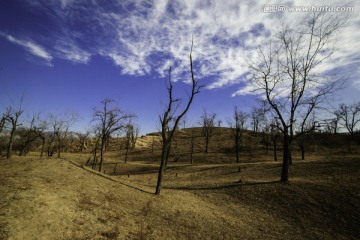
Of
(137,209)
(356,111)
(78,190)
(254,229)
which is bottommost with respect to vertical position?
(254,229)

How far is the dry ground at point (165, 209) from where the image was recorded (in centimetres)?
810

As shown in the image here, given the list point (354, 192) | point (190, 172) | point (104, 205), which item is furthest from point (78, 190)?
point (190, 172)

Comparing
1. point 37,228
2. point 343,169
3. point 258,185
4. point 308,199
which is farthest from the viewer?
point 343,169

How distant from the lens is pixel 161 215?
11.6m

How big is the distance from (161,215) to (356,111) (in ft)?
250

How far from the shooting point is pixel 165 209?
1250 cm

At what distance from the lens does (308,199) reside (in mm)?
14422

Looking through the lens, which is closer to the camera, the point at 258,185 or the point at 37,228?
the point at 37,228

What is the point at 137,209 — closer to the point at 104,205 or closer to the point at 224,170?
the point at 104,205

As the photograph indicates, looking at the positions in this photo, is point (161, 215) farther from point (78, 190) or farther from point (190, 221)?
point (78, 190)

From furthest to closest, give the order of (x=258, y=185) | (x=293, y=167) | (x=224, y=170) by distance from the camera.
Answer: (x=224, y=170)
(x=293, y=167)
(x=258, y=185)

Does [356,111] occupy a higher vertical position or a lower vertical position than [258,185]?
higher

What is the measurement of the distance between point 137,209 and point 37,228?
16.3 ft

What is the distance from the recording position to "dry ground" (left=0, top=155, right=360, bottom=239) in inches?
319
